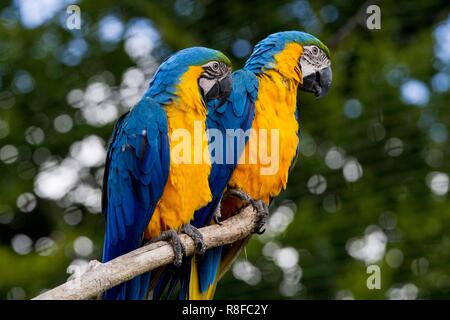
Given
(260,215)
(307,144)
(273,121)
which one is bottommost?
(260,215)

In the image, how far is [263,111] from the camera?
1.52 metres

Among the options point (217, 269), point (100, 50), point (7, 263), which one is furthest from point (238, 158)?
point (100, 50)

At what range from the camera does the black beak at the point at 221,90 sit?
4.45 ft

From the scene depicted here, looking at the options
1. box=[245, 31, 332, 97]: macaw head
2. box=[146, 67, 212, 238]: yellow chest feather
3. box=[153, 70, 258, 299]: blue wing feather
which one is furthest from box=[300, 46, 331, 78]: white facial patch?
box=[146, 67, 212, 238]: yellow chest feather

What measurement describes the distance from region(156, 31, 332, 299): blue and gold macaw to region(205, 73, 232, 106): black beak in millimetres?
66

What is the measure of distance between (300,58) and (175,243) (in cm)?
45

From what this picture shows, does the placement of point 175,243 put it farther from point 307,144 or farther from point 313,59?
point 307,144

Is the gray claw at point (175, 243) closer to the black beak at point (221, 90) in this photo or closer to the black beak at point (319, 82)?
the black beak at point (221, 90)

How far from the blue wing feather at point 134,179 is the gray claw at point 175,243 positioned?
46 millimetres

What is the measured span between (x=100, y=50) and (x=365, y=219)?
123cm

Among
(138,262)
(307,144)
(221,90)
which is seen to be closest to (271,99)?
(221,90)

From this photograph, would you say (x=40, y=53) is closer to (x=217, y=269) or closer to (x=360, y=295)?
(x=360, y=295)

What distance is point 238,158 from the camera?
4.73 ft

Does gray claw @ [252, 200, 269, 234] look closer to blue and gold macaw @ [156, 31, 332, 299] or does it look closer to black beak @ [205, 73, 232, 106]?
blue and gold macaw @ [156, 31, 332, 299]
